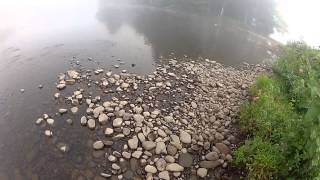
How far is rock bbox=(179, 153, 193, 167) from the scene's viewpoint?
27.5ft

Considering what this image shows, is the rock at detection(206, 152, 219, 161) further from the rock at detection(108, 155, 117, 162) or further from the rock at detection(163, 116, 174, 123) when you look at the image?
the rock at detection(108, 155, 117, 162)

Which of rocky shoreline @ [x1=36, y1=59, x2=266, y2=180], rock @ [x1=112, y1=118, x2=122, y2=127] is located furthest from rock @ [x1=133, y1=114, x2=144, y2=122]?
rock @ [x1=112, y1=118, x2=122, y2=127]

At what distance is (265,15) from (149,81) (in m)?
27.5

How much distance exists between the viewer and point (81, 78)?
39.0 ft

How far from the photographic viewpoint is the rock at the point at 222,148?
8.84 meters

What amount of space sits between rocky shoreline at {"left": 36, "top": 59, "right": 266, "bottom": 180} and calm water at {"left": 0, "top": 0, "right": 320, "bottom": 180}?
1.72 feet

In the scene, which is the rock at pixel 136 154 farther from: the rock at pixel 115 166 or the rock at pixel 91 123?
the rock at pixel 91 123

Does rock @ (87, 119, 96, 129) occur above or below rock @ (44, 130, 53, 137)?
above

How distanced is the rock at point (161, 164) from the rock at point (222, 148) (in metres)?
1.84

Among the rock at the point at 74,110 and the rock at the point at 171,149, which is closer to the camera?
the rock at the point at 171,149

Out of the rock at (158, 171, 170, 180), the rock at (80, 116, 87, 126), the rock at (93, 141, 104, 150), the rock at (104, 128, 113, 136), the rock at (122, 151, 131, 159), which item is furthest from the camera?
the rock at (80, 116, 87, 126)

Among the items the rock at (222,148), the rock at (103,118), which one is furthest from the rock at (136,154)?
the rock at (222,148)

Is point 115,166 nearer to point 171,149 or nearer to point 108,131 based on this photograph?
point 108,131

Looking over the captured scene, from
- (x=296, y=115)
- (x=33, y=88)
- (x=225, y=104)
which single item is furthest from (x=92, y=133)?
(x=296, y=115)
